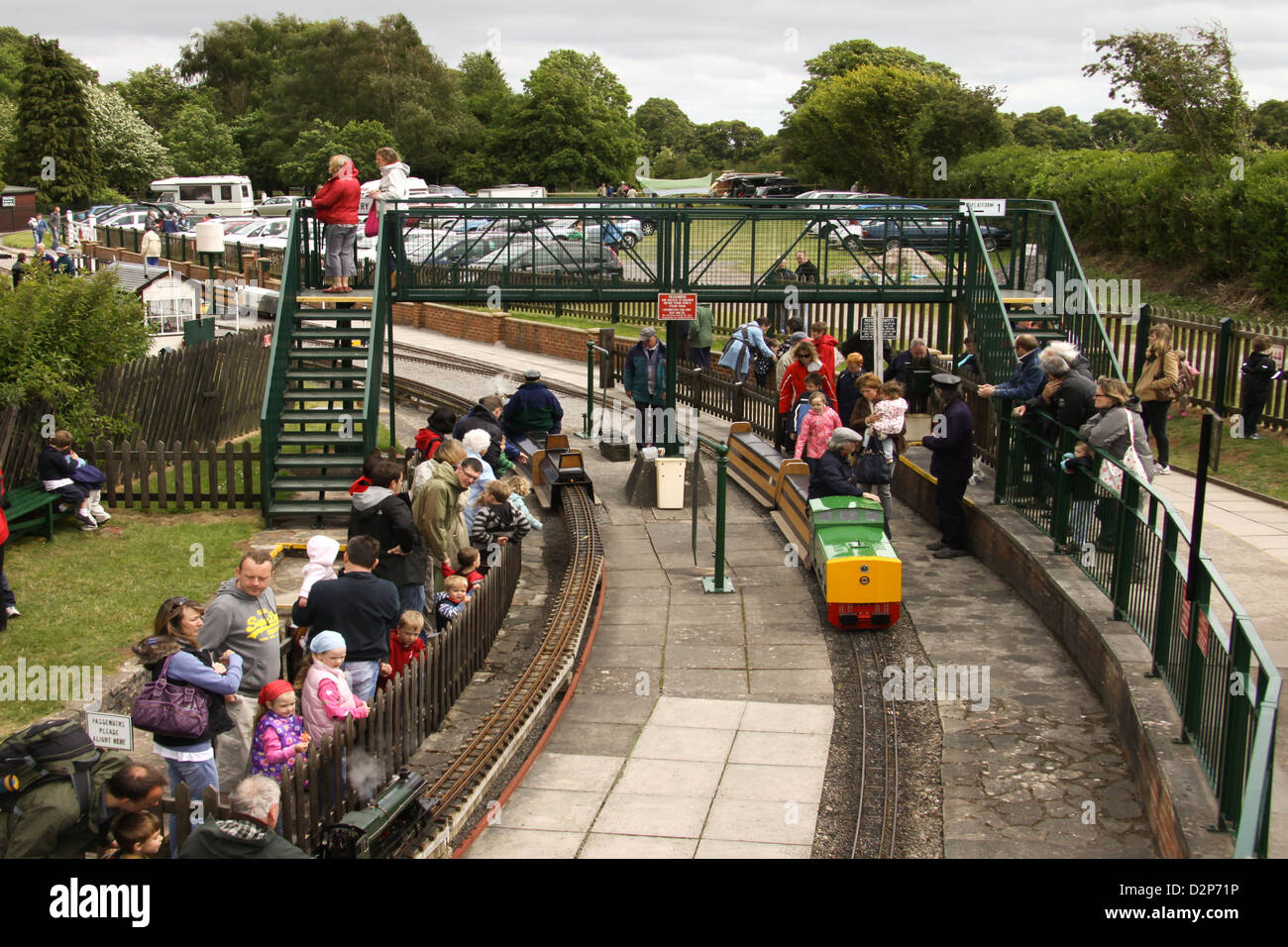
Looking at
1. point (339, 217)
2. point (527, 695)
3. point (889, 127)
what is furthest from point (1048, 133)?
point (527, 695)

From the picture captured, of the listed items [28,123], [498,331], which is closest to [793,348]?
[498,331]

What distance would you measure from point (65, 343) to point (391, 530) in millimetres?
7993

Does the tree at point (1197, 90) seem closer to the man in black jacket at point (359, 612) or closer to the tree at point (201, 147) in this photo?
the man in black jacket at point (359, 612)

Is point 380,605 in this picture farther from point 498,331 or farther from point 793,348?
point 498,331

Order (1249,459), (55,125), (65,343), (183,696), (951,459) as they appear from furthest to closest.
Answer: (55,125)
(1249,459)
(65,343)
(951,459)
(183,696)

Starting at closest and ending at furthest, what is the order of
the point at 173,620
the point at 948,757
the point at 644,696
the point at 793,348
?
the point at 173,620, the point at 948,757, the point at 644,696, the point at 793,348

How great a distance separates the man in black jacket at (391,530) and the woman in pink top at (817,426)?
501 centimetres

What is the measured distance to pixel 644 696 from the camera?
34.2 ft

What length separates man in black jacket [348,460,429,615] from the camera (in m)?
10.1

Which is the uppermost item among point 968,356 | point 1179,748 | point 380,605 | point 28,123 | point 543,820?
point 28,123

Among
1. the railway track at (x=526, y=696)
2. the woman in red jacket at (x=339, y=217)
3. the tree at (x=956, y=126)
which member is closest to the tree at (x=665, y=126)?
the tree at (x=956, y=126)

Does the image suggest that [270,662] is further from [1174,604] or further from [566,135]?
[566,135]

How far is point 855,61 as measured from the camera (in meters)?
58.2
